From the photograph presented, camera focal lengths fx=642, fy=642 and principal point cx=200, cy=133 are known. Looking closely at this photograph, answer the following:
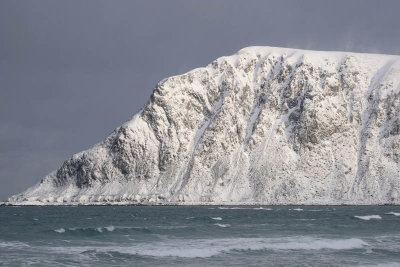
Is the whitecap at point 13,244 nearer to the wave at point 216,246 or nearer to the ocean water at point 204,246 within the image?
the ocean water at point 204,246

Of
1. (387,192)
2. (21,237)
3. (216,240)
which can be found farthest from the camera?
(387,192)

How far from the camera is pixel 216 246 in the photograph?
58.3m

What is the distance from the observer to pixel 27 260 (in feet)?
158

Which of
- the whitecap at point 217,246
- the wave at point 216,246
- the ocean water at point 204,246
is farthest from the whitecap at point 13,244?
the wave at point 216,246

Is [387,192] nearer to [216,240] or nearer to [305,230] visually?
[305,230]

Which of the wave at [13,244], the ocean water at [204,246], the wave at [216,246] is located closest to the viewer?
the ocean water at [204,246]

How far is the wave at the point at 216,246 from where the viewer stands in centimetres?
5378

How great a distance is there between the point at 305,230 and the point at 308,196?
11386 cm

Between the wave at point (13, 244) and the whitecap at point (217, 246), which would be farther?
the wave at point (13, 244)

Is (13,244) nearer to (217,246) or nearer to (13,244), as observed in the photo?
(13,244)

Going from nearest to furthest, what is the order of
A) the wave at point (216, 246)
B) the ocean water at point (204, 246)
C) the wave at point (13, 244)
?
the ocean water at point (204, 246)
the wave at point (216, 246)
the wave at point (13, 244)

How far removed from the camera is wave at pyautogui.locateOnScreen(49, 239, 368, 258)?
176ft

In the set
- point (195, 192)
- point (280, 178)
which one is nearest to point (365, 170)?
point (280, 178)

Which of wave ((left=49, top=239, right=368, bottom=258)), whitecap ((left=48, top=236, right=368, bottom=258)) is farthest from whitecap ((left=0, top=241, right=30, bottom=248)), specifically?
wave ((left=49, top=239, right=368, bottom=258))
